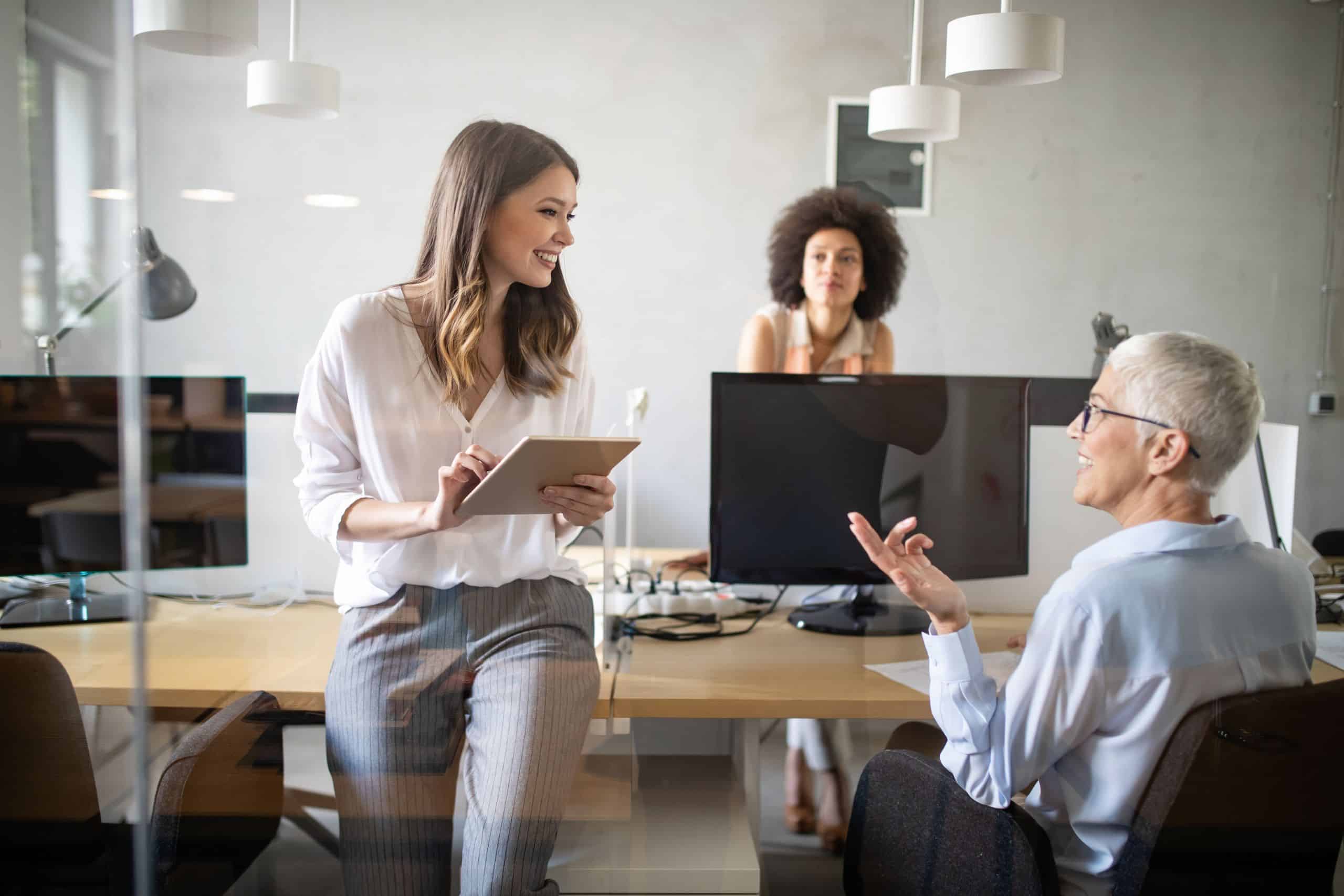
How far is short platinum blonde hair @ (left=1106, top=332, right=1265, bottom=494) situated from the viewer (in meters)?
1.19

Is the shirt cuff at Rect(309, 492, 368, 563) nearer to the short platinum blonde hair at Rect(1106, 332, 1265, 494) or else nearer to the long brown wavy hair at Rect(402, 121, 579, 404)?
the long brown wavy hair at Rect(402, 121, 579, 404)

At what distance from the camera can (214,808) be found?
5.24ft

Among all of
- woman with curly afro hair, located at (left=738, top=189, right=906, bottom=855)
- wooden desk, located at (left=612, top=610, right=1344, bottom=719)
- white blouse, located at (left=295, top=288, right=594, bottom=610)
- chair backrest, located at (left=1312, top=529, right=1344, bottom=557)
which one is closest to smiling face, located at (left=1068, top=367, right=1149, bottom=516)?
wooden desk, located at (left=612, top=610, right=1344, bottom=719)

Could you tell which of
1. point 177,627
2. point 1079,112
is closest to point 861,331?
point 1079,112

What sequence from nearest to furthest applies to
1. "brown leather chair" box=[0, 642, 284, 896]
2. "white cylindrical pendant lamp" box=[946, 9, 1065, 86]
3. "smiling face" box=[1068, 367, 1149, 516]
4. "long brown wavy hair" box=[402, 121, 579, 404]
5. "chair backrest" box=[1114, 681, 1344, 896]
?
"chair backrest" box=[1114, 681, 1344, 896]
"smiling face" box=[1068, 367, 1149, 516]
"long brown wavy hair" box=[402, 121, 579, 404]
"white cylindrical pendant lamp" box=[946, 9, 1065, 86]
"brown leather chair" box=[0, 642, 284, 896]

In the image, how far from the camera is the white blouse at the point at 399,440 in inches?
54.1

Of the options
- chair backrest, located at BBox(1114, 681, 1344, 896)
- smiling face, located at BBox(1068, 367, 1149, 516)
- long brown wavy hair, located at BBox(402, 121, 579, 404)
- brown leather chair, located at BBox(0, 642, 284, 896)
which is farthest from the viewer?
brown leather chair, located at BBox(0, 642, 284, 896)

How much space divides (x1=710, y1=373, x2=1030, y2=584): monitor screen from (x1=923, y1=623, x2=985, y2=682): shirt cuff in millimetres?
307

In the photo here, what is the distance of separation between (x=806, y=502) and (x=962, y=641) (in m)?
0.42

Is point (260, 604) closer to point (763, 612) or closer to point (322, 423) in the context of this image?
point (322, 423)

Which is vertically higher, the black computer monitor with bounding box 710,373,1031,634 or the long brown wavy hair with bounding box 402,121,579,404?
the long brown wavy hair with bounding box 402,121,579,404

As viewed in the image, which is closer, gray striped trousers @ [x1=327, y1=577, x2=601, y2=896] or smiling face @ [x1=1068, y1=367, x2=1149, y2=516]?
smiling face @ [x1=1068, y1=367, x2=1149, y2=516]

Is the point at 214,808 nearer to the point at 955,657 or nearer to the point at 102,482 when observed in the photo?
the point at 102,482

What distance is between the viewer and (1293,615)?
121cm
